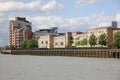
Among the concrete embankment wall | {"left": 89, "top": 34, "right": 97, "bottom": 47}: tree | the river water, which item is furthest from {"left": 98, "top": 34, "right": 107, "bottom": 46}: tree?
the river water

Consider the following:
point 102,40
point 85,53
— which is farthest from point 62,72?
point 102,40

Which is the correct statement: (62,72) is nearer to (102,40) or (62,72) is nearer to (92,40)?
(102,40)

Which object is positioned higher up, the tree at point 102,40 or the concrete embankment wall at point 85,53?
the tree at point 102,40

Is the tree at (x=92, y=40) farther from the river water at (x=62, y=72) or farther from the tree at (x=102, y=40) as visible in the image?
the river water at (x=62, y=72)

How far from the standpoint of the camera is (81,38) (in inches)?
7219

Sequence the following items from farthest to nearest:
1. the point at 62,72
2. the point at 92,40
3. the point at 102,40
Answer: the point at 92,40 → the point at 102,40 → the point at 62,72

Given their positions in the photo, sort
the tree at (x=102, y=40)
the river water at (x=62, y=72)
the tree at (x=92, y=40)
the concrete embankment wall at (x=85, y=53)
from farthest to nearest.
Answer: the tree at (x=92, y=40) < the tree at (x=102, y=40) < the concrete embankment wall at (x=85, y=53) < the river water at (x=62, y=72)

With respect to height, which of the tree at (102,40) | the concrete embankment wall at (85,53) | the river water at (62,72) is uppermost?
the tree at (102,40)

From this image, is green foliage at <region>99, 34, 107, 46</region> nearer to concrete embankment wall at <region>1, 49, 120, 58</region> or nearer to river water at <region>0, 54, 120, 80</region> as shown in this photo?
concrete embankment wall at <region>1, 49, 120, 58</region>

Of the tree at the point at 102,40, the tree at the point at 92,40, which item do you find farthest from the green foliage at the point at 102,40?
the tree at the point at 92,40

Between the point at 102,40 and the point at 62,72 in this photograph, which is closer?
the point at 62,72

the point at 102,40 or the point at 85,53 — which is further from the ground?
the point at 102,40

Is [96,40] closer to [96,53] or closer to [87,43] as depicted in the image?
[87,43]

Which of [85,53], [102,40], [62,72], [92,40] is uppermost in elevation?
[92,40]
